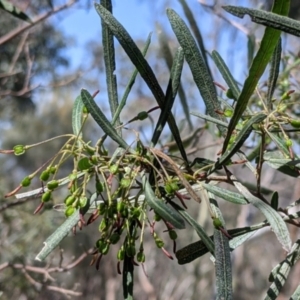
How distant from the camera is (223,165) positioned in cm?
36

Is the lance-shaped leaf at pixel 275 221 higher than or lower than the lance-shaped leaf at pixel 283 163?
lower

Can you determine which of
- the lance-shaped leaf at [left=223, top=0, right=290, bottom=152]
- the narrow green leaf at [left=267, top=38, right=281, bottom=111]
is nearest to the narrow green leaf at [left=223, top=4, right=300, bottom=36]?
the lance-shaped leaf at [left=223, top=0, right=290, bottom=152]

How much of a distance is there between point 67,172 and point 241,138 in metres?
3.28

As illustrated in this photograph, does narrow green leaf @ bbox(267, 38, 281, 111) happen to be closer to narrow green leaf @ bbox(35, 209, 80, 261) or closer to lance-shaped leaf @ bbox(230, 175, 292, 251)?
lance-shaped leaf @ bbox(230, 175, 292, 251)

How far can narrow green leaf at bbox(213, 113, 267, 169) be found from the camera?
0.32 metres

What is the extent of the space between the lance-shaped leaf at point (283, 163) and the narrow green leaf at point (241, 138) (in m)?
0.07

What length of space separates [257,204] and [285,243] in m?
0.04

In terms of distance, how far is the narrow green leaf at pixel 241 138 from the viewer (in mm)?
321

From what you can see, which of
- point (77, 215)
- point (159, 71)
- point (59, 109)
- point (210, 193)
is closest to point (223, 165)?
point (210, 193)

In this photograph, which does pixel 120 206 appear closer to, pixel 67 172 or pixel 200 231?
pixel 200 231

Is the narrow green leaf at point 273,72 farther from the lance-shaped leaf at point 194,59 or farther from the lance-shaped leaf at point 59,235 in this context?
the lance-shaped leaf at point 59,235

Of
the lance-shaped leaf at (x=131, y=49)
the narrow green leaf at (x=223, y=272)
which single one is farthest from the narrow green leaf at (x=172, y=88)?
the narrow green leaf at (x=223, y=272)

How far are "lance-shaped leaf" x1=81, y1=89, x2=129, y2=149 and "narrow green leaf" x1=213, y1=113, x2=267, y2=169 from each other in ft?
0.26

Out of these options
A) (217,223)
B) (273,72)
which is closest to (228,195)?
(217,223)
